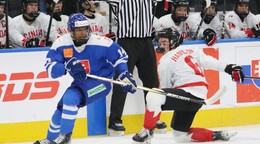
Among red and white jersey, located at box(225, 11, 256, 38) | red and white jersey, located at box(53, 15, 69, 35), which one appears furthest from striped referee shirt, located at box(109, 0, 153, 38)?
red and white jersey, located at box(225, 11, 256, 38)

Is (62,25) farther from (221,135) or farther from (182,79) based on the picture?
(221,135)

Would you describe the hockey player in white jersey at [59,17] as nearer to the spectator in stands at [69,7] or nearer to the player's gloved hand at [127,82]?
the spectator in stands at [69,7]

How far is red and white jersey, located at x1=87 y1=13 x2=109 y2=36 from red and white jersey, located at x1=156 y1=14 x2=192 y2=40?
54 cm

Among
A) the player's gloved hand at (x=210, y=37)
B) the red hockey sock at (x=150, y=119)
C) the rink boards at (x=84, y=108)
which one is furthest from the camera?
the player's gloved hand at (x=210, y=37)

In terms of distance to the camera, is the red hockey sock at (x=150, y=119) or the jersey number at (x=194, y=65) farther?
the jersey number at (x=194, y=65)

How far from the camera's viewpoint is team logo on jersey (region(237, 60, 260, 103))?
735 cm

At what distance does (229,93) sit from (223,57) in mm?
350

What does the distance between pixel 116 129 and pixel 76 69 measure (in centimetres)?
133

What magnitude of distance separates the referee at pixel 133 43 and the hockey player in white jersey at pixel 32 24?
0.63m

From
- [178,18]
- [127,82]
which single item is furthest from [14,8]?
[127,82]

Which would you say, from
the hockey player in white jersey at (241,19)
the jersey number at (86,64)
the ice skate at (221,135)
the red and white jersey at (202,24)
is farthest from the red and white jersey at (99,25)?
the ice skate at (221,135)

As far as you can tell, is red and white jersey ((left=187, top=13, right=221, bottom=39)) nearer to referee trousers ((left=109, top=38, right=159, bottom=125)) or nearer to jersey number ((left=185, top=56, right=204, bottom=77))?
referee trousers ((left=109, top=38, right=159, bottom=125))

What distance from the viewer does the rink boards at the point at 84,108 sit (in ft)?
21.5

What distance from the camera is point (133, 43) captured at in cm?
686
